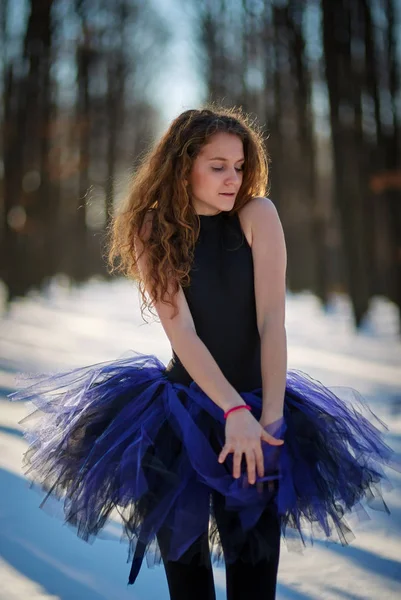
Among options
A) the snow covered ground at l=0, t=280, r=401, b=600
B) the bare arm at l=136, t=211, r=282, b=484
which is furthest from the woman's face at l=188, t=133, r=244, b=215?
the snow covered ground at l=0, t=280, r=401, b=600

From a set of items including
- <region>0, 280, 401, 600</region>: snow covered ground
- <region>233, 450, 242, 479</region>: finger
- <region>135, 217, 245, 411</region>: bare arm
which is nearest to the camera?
→ <region>233, 450, 242, 479</region>: finger

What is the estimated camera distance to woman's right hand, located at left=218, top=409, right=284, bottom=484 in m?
1.99

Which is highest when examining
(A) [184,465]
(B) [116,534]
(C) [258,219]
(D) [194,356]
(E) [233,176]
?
(E) [233,176]

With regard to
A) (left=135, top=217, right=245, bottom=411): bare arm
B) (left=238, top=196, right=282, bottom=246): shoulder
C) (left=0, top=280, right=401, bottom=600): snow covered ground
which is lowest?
(left=0, top=280, right=401, bottom=600): snow covered ground

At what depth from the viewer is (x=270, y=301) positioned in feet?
7.28

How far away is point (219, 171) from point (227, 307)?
1.35ft

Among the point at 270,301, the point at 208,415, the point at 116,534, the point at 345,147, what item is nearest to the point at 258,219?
the point at 270,301

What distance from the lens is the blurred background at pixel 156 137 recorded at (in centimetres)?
338

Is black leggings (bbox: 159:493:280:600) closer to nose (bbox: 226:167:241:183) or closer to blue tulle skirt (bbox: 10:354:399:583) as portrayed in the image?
blue tulle skirt (bbox: 10:354:399:583)

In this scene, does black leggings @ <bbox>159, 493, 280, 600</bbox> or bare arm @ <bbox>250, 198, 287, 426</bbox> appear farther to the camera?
bare arm @ <bbox>250, 198, 287, 426</bbox>

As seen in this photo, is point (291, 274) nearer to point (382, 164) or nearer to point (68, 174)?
point (68, 174)

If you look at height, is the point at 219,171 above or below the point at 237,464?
above

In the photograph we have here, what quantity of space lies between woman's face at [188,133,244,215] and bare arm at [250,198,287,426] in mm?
102

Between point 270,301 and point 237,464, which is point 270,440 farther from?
point 270,301
